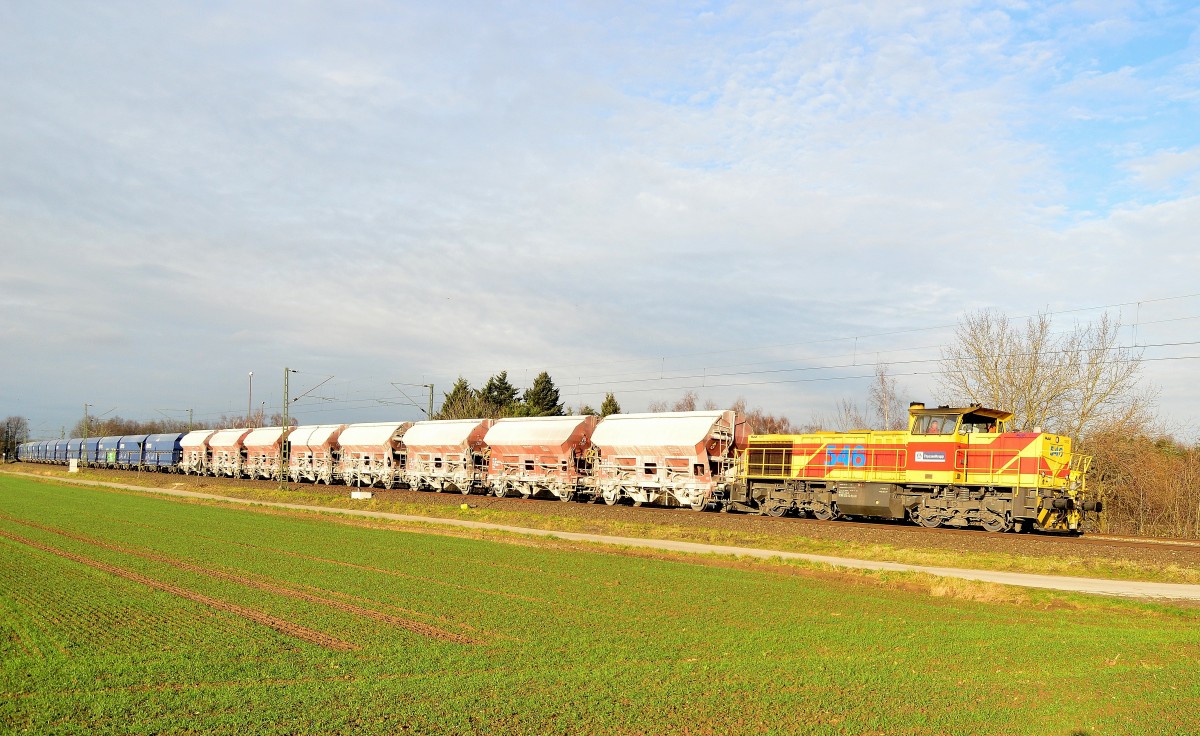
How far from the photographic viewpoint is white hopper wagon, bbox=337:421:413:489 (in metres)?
50.0

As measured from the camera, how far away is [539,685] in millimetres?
8992

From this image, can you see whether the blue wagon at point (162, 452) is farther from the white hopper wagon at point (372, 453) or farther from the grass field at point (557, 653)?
the grass field at point (557, 653)

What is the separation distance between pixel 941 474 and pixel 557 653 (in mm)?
19927

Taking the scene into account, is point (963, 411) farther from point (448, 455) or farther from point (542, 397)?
point (542, 397)

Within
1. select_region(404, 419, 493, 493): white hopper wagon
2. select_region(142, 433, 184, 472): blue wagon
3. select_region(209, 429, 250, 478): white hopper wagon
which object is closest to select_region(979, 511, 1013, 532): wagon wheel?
select_region(404, 419, 493, 493): white hopper wagon

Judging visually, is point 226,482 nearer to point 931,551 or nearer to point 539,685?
point 931,551

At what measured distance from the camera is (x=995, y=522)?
2562 centimetres

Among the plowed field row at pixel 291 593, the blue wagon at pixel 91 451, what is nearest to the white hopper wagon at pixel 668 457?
the plowed field row at pixel 291 593

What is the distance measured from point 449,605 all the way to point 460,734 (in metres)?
6.36

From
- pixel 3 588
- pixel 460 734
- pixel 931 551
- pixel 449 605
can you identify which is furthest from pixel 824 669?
pixel 3 588

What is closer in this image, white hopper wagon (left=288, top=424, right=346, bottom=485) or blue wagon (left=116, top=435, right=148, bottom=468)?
white hopper wagon (left=288, top=424, right=346, bottom=485)

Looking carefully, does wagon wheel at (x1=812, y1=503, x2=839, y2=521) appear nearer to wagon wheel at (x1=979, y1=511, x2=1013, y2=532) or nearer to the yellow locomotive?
the yellow locomotive

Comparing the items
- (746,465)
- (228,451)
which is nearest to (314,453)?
(228,451)

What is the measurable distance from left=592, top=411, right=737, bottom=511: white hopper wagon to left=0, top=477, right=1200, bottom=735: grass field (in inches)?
579
